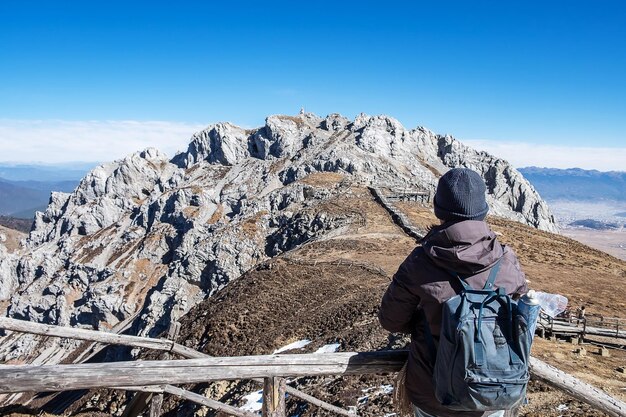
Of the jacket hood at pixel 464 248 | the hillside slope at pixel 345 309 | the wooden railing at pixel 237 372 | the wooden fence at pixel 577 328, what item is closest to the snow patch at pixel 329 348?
the hillside slope at pixel 345 309

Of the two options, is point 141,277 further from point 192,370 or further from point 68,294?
point 192,370

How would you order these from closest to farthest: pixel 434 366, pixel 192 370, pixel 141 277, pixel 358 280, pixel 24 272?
1. pixel 434 366
2. pixel 192 370
3. pixel 358 280
4. pixel 141 277
5. pixel 24 272

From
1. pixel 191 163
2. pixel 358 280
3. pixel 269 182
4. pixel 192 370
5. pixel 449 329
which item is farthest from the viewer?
pixel 191 163

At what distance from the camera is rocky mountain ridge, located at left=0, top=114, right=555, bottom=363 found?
48125mm

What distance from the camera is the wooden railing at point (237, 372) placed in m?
3.89

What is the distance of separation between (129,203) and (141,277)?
41028 millimetres

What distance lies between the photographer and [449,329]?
3355 mm

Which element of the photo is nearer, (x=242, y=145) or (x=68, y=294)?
(x=68, y=294)

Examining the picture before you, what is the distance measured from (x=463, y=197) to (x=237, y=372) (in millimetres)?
2969

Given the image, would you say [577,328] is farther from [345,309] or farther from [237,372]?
[237,372]

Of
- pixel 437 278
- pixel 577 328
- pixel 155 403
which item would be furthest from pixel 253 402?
pixel 577 328

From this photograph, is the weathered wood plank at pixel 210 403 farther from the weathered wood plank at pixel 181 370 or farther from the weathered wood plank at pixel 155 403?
the weathered wood plank at pixel 181 370

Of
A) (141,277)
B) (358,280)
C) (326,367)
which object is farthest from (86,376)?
(141,277)

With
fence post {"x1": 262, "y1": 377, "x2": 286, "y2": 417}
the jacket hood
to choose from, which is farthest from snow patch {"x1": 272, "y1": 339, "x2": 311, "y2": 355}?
the jacket hood
